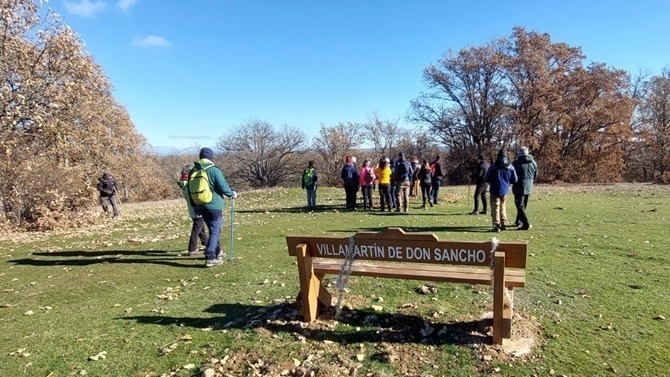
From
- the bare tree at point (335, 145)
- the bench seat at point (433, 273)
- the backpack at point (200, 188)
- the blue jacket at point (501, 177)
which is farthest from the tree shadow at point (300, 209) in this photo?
the bare tree at point (335, 145)

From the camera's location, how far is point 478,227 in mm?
11211

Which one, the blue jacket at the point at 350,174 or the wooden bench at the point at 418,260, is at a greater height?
the blue jacket at the point at 350,174

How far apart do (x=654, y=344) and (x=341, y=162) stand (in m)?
47.7

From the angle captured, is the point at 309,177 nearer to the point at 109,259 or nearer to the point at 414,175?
the point at 414,175

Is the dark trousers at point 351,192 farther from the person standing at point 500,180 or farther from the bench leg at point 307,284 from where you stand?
the bench leg at point 307,284

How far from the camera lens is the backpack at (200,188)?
A: 7590 mm

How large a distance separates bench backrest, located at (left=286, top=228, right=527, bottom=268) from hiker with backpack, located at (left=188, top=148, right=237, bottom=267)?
3.51 meters

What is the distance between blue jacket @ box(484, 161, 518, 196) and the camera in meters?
10.2

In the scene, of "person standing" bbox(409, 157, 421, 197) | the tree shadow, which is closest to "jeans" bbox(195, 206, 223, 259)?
the tree shadow

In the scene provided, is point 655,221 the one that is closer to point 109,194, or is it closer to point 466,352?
point 466,352

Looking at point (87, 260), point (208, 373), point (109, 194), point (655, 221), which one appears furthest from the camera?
point (109, 194)

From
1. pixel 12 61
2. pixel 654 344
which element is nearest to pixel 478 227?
pixel 654 344

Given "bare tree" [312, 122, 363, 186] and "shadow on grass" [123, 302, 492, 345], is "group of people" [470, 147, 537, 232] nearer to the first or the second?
"shadow on grass" [123, 302, 492, 345]

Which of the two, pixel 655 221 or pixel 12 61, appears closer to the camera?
pixel 655 221
